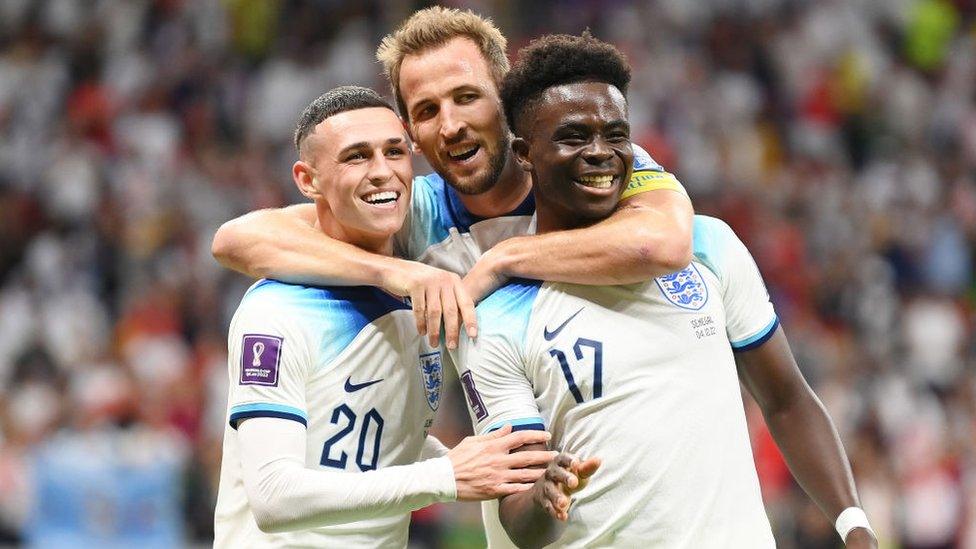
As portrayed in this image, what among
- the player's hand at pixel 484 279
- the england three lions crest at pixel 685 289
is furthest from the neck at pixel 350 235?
the england three lions crest at pixel 685 289

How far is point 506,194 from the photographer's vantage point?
4.88 metres

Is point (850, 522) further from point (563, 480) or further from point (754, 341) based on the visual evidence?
point (563, 480)

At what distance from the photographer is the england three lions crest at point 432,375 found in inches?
186

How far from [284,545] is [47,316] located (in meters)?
7.72

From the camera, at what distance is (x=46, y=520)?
392 inches

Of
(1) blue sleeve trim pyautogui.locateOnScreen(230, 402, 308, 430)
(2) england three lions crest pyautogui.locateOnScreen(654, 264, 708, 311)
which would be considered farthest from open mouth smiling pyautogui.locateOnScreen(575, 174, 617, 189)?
(1) blue sleeve trim pyautogui.locateOnScreen(230, 402, 308, 430)

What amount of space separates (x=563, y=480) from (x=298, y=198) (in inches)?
340

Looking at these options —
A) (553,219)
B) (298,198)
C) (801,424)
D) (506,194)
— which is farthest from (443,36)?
(298,198)

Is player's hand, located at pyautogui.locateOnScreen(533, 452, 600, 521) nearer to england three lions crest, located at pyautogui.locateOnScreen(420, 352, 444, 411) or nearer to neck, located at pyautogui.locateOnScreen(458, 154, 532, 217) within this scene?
england three lions crest, located at pyautogui.locateOnScreen(420, 352, 444, 411)

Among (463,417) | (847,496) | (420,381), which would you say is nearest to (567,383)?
(420,381)

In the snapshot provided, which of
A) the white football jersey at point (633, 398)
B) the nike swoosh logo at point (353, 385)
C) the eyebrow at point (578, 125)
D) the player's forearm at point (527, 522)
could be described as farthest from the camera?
the nike swoosh logo at point (353, 385)

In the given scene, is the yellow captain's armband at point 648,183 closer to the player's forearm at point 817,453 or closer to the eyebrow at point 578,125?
the eyebrow at point 578,125

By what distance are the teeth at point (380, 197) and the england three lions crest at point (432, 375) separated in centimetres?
55

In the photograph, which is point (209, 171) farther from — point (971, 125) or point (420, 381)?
point (420, 381)
